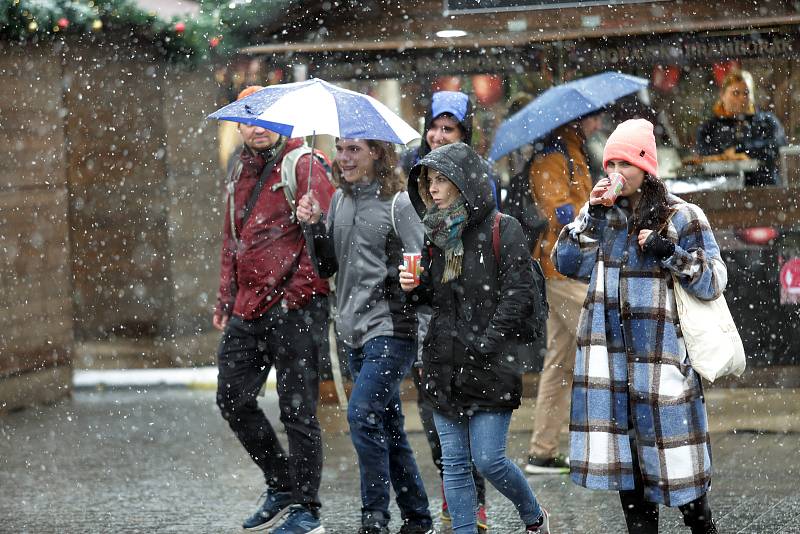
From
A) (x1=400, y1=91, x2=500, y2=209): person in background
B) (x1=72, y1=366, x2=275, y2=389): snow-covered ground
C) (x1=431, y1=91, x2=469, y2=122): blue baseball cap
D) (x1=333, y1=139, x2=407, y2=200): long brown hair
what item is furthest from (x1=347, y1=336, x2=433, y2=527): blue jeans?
(x1=72, y1=366, x2=275, y2=389): snow-covered ground

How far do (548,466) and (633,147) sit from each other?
2.84 metres

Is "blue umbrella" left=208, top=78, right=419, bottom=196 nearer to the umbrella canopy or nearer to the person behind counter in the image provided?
the umbrella canopy

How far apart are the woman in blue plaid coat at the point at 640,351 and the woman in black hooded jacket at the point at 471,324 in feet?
0.93

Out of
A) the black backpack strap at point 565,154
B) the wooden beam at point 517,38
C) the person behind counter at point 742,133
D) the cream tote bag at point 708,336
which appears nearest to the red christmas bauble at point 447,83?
the wooden beam at point 517,38

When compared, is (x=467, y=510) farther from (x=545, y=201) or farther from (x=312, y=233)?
(x=545, y=201)

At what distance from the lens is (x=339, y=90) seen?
20.1ft

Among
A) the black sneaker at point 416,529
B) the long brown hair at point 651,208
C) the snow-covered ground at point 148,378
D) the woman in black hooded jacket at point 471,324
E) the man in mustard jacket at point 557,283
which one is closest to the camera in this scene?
the long brown hair at point 651,208

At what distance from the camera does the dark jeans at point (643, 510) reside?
17.1 ft

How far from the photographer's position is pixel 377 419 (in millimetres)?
5988

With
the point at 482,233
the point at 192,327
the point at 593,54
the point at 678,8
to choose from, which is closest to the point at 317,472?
the point at 482,233

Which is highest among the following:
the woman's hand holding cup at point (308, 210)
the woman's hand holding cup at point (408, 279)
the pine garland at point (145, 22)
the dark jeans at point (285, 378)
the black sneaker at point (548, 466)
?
the pine garland at point (145, 22)

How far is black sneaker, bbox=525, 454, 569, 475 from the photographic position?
745 cm

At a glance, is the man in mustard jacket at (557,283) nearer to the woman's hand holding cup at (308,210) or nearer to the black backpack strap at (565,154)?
the black backpack strap at (565,154)

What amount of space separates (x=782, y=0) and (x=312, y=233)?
4.85 meters
